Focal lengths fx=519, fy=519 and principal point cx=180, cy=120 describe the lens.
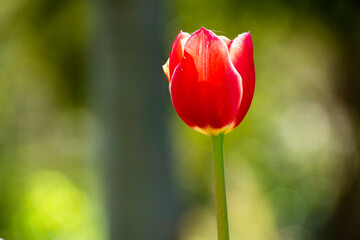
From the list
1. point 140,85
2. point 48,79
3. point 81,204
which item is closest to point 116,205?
point 140,85

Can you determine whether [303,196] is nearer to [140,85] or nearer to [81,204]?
[81,204]

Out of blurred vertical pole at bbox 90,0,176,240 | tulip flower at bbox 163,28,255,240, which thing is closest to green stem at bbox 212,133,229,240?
tulip flower at bbox 163,28,255,240

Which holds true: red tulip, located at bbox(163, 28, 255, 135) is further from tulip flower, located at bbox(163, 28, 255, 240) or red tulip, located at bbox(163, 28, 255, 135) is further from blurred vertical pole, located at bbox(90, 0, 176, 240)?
blurred vertical pole, located at bbox(90, 0, 176, 240)

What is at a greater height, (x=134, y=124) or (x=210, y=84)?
(x=210, y=84)

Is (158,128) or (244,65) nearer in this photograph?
(244,65)

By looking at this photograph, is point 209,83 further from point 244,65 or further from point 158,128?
point 158,128

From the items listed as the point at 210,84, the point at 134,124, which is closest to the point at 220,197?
the point at 210,84
